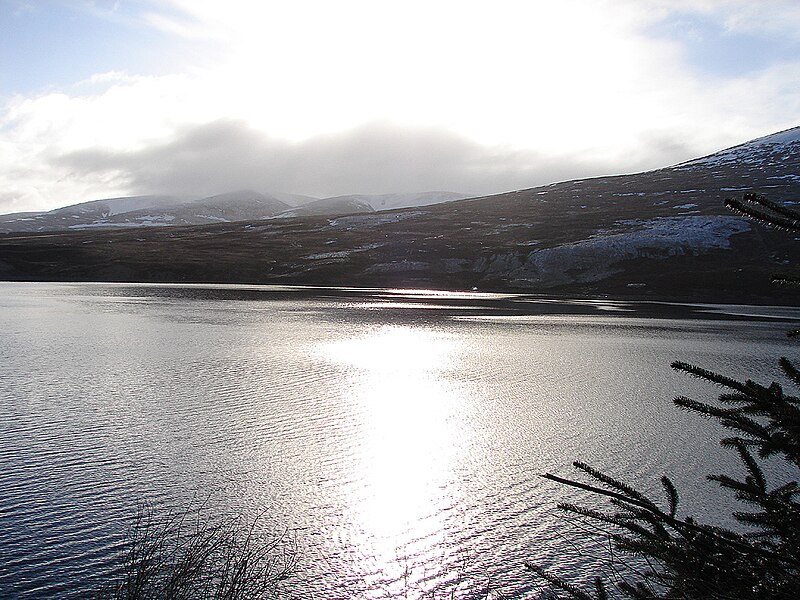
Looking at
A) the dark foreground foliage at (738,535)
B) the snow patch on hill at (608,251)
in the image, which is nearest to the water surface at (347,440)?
the dark foreground foliage at (738,535)

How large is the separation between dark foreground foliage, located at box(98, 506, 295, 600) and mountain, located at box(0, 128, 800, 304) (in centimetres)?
9429

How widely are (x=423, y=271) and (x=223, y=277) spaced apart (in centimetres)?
3618

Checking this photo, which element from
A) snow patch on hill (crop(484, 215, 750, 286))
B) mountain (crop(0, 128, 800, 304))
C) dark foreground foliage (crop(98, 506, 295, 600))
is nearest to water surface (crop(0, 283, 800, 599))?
dark foreground foliage (crop(98, 506, 295, 600))

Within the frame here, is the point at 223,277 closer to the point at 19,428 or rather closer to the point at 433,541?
the point at 19,428

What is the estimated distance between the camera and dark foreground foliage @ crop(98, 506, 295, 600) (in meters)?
10.6

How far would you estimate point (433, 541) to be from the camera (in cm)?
1416

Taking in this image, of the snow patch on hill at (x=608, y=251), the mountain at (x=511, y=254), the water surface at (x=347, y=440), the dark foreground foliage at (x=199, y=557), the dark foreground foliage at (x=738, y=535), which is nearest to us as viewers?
the dark foreground foliage at (x=738, y=535)

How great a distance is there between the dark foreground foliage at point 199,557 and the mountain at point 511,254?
94.3 m

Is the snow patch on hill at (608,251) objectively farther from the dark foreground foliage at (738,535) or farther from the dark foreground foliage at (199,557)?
the dark foreground foliage at (738,535)

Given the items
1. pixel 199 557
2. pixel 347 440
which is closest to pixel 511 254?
pixel 347 440

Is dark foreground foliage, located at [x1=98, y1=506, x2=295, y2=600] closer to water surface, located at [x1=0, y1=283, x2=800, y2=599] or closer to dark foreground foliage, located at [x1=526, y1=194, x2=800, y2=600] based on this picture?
water surface, located at [x1=0, y1=283, x2=800, y2=599]

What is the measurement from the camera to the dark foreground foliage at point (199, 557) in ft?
34.8

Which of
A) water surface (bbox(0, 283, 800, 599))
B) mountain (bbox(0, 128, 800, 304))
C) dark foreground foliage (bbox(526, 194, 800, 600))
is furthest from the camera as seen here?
mountain (bbox(0, 128, 800, 304))

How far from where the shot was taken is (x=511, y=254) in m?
123
